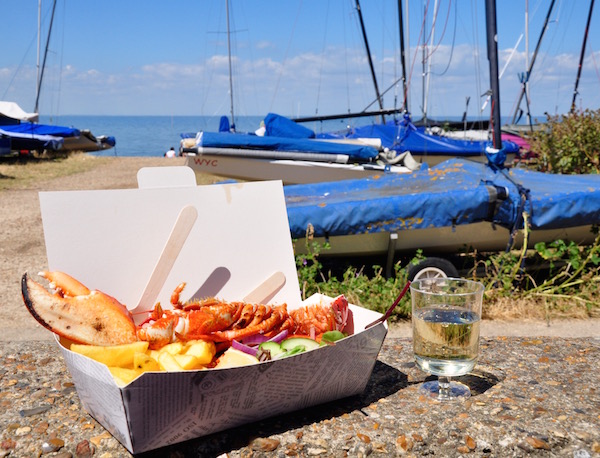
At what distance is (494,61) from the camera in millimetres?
5555

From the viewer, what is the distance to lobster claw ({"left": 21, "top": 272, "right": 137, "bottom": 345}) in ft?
6.82

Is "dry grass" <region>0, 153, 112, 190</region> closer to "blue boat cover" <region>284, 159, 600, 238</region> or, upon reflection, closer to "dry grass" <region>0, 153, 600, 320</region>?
"dry grass" <region>0, 153, 600, 320</region>

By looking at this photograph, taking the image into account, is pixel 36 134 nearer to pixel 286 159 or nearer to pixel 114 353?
pixel 286 159

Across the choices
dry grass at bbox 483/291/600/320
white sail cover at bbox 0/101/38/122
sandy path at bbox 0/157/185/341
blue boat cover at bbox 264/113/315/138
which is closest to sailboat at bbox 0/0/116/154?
white sail cover at bbox 0/101/38/122

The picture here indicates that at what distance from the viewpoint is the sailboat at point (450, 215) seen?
4.63 metres

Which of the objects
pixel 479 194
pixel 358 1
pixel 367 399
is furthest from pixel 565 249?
pixel 358 1

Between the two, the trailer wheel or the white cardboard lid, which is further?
the trailer wheel

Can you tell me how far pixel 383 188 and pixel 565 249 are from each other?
1.52 metres

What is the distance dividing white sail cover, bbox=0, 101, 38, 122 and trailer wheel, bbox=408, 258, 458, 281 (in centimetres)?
2028

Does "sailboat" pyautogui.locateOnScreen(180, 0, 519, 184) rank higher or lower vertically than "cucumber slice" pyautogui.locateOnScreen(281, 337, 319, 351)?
higher

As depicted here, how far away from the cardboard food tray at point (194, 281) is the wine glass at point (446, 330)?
0.53 ft

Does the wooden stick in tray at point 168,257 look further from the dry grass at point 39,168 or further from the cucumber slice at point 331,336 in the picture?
the dry grass at point 39,168

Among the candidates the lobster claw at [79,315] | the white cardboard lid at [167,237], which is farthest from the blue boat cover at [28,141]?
the lobster claw at [79,315]

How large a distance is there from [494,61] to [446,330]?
3.95 metres
